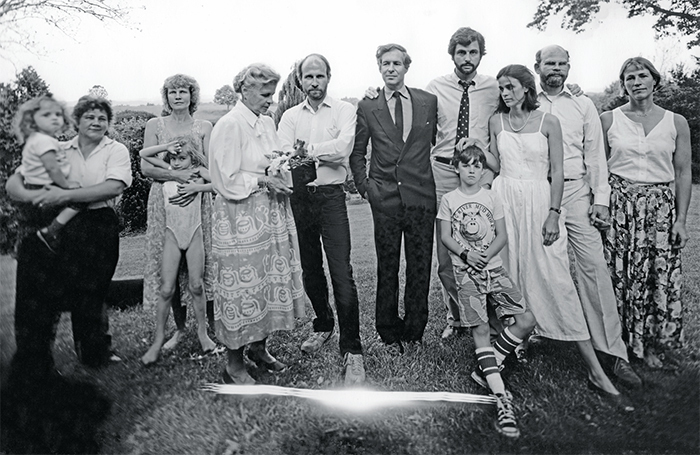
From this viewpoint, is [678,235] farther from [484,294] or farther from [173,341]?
[173,341]

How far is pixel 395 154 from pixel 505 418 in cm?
184

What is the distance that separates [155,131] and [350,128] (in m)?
1.29

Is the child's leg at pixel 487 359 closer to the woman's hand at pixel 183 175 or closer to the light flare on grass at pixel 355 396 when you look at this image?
the light flare on grass at pixel 355 396

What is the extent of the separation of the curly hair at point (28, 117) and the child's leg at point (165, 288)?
99 centimetres

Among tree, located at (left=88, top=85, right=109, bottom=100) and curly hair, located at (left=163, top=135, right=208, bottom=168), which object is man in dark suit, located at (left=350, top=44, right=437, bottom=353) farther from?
tree, located at (left=88, top=85, right=109, bottom=100)

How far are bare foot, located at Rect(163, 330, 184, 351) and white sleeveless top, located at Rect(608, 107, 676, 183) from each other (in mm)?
3219

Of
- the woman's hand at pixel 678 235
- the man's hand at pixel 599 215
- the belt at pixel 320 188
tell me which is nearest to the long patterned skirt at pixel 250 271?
the belt at pixel 320 188

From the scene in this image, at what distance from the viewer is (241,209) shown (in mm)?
3449

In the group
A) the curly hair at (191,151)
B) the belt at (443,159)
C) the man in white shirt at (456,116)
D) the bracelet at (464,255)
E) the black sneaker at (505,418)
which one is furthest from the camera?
the belt at (443,159)

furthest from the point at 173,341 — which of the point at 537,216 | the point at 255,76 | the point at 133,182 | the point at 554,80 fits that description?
the point at 554,80

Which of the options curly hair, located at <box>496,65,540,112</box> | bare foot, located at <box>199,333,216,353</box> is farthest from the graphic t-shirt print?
bare foot, located at <box>199,333,216,353</box>

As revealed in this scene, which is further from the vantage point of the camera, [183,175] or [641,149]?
[641,149]

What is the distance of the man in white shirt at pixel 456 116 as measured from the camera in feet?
12.4

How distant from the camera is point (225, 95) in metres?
3.67
